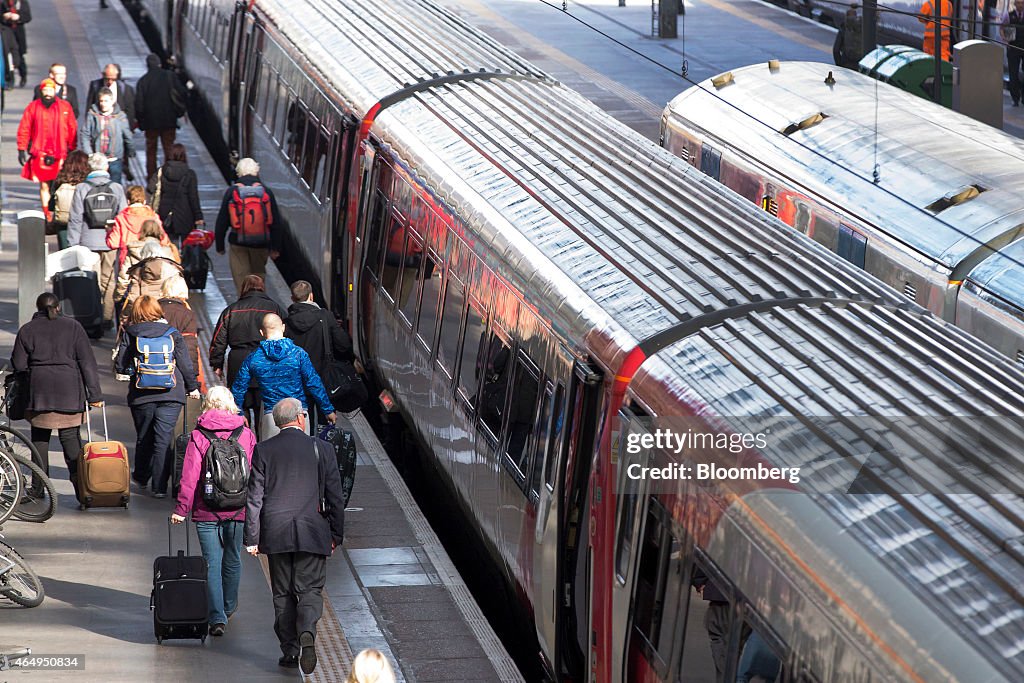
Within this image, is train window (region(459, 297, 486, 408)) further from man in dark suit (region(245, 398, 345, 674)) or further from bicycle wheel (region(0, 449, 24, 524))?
bicycle wheel (region(0, 449, 24, 524))

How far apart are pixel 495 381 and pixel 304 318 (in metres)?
3.00

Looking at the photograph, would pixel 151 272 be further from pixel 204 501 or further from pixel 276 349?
pixel 204 501

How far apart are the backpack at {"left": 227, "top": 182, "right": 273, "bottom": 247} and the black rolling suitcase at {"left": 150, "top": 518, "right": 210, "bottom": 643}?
6440 millimetres

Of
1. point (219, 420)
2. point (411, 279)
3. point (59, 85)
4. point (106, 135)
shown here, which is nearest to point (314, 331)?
point (411, 279)

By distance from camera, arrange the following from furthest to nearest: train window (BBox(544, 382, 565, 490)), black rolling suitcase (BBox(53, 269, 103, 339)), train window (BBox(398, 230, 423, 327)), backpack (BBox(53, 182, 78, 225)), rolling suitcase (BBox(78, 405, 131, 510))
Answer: backpack (BBox(53, 182, 78, 225)) → black rolling suitcase (BBox(53, 269, 103, 339)) → train window (BBox(398, 230, 423, 327)) → rolling suitcase (BBox(78, 405, 131, 510)) → train window (BBox(544, 382, 565, 490))

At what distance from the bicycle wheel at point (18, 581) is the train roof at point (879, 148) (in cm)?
628

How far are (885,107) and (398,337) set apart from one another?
489 cm

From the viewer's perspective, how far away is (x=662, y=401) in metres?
7.18

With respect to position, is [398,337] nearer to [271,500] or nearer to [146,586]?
[146,586]

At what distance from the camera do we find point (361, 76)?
14656 millimetres

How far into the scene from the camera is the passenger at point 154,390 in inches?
460

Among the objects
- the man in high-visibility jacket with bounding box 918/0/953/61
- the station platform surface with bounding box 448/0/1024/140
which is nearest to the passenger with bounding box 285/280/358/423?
the station platform surface with bounding box 448/0/1024/140

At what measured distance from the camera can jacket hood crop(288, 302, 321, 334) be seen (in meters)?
12.4

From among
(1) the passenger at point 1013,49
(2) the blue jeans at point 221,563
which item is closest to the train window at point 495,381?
(2) the blue jeans at point 221,563
